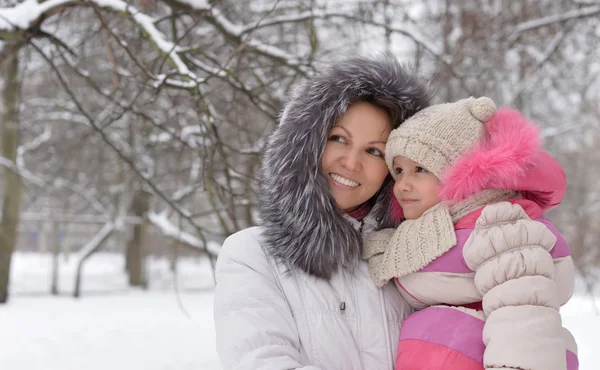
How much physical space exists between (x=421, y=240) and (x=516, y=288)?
1.09 feet

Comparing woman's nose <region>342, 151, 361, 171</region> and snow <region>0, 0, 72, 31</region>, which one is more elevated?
snow <region>0, 0, 72, 31</region>

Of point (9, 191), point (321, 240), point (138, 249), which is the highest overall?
point (9, 191)

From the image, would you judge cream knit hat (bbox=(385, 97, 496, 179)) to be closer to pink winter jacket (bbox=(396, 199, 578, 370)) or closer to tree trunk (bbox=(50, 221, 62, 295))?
pink winter jacket (bbox=(396, 199, 578, 370))

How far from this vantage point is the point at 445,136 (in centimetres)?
176

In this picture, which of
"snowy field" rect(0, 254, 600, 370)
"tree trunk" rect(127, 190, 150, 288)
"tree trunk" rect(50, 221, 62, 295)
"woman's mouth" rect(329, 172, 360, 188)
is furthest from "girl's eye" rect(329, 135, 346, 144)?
"tree trunk" rect(127, 190, 150, 288)

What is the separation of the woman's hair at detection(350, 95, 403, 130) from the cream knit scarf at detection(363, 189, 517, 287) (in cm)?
36

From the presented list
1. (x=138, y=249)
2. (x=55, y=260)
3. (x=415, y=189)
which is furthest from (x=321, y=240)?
(x=138, y=249)

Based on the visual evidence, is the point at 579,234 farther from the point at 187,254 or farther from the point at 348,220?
the point at 348,220

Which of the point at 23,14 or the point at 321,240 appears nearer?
the point at 321,240

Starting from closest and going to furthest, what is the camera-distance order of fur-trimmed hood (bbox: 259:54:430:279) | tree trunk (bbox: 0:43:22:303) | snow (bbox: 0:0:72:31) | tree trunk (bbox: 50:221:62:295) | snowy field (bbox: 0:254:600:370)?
fur-trimmed hood (bbox: 259:54:430:279) → snow (bbox: 0:0:72:31) → snowy field (bbox: 0:254:600:370) → tree trunk (bbox: 0:43:22:303) → tree trunk (bbox: 50:221:62:295)

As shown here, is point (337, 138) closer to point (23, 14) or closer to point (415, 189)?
point (415, 189)

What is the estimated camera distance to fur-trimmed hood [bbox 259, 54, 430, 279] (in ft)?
5.68

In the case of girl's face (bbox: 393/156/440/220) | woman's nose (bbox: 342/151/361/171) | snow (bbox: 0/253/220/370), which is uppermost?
woman's nose (bbox: 342/151/361/171)

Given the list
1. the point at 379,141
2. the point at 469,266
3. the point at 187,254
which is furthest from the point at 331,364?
the point at 187,254
